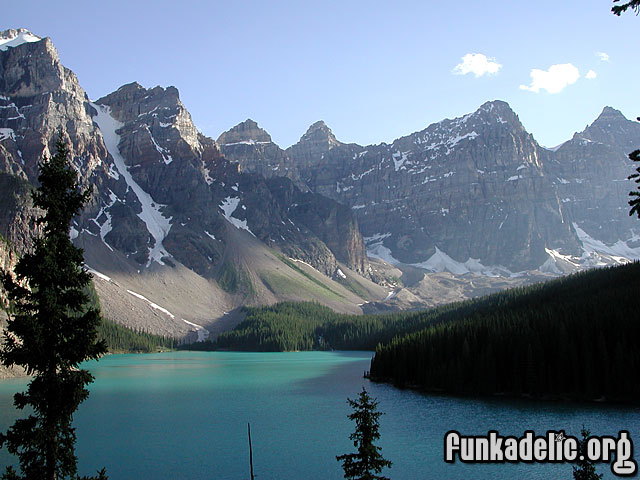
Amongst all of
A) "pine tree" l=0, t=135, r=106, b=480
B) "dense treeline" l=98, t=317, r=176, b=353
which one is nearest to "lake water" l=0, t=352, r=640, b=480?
"pine tree" l=0, t=135, r=106, b=480

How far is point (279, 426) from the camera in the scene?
57.9m

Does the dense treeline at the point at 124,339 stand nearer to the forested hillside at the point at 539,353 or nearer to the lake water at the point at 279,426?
the lake water at the point at 279,426

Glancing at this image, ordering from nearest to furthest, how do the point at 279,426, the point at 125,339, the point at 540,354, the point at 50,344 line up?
1. the point at 50,344
2. the point at 279,426
3. the point at 540,354
4. the point at 125,339

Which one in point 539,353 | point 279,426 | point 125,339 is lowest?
point 125,339

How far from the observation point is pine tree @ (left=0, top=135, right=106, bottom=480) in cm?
1850

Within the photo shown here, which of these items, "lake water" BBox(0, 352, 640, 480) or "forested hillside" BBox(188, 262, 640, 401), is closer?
"lake water" BBox(0, 352, 640, 480)

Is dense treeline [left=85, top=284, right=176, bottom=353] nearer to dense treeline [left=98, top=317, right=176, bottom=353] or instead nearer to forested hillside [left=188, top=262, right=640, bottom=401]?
dense treeline [left=98, top=317, right=176, bottom=353]

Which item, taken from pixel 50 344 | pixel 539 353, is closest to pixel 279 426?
pixel 539 353

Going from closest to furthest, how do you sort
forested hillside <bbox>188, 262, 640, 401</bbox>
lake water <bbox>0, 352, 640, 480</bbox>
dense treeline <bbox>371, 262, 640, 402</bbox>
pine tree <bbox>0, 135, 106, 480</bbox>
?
pine tree <bbox>0, 135, 106, 480</bbox> < lake water <bbox>0, 352, 640, 480</bbox> < dense treeline <bbox>371, 262, 640, 402</bbox> < forested hillside <bbox>188, 262, 640, 401</bbox>

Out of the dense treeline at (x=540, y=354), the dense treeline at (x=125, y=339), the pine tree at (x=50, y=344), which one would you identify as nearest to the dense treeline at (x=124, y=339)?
the dense treeline at (x=125, y=339)

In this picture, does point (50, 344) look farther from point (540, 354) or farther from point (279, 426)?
point (540, 354)

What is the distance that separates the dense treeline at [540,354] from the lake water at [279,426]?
5.83 m

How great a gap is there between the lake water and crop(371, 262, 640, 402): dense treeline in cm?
583

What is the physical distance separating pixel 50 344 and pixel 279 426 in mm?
41858
